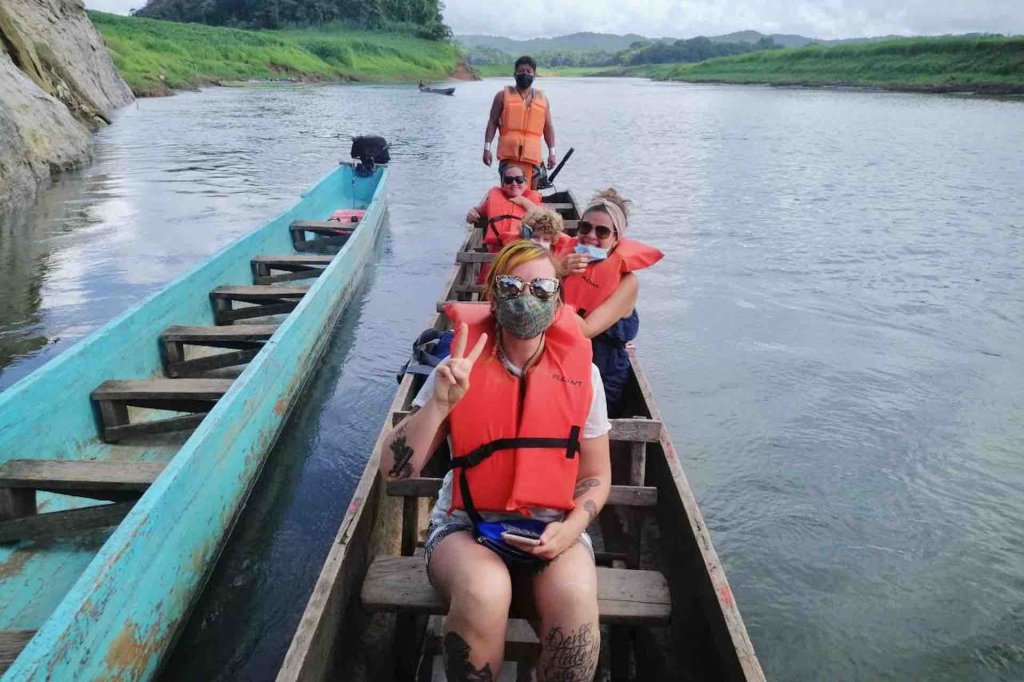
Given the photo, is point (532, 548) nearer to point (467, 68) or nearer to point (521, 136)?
point (521, 136)

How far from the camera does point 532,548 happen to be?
2373mm

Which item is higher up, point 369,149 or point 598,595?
point 369,149

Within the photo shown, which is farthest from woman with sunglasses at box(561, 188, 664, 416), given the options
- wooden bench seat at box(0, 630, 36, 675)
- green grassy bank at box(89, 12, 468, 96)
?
green grassy bank at box(89, 12, 468, 96)

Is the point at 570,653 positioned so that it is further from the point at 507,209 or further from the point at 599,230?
the point at 507,209

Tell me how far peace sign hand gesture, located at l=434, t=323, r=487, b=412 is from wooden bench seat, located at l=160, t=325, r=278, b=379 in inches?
152

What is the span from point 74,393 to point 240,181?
12098 mm

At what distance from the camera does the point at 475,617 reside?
230 cm

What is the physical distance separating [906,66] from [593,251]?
55651mm

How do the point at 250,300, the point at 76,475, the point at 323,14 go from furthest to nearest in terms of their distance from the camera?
the point at 323,14 → the point at 250,300 → the point at 76,475

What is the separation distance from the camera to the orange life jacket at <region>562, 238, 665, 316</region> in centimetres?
427

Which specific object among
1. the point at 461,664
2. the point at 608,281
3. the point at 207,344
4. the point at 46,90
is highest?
the point at 46,90

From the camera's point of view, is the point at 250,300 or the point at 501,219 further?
the point at 250,300

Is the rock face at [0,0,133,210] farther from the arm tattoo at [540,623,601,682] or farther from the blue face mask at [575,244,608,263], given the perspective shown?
the arm tattoo at [540,623,601,682]

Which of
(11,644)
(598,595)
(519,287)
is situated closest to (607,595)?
(598,595)
